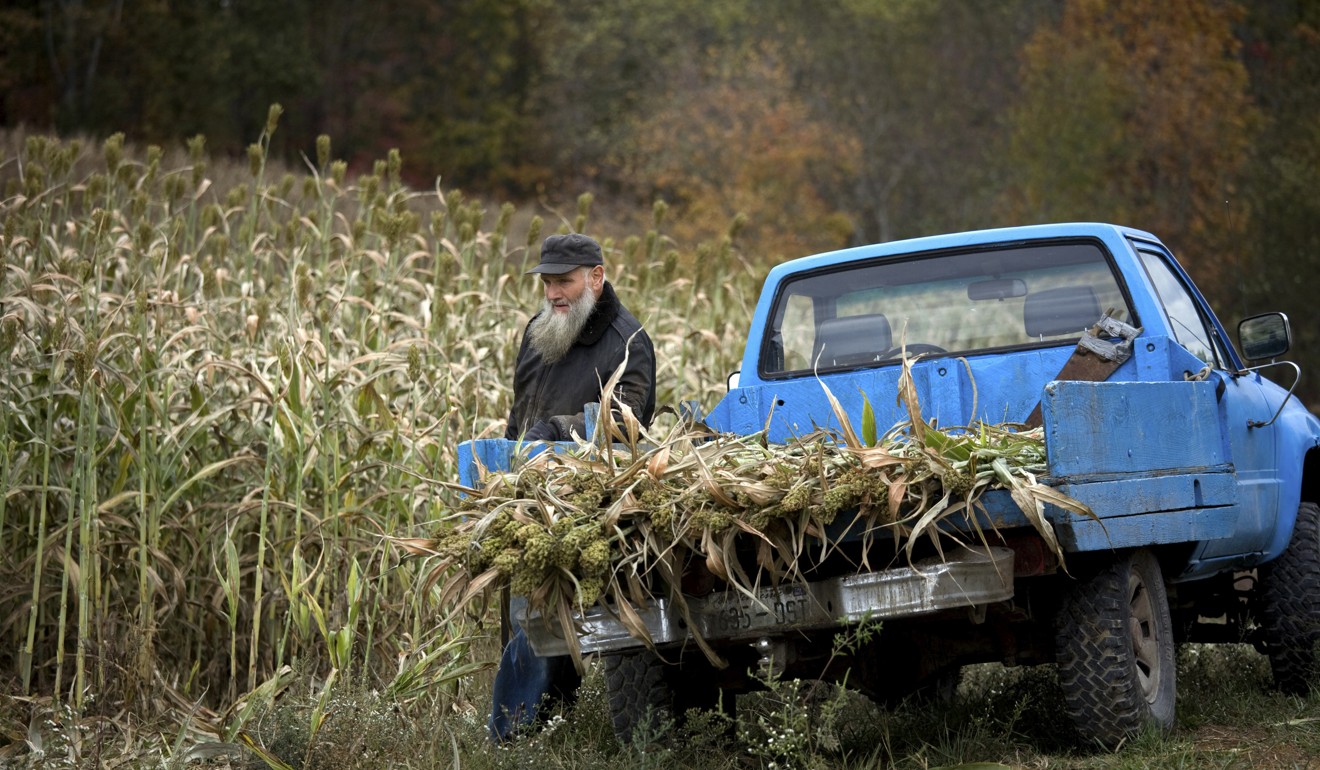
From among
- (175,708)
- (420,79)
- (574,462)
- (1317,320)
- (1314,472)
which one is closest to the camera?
(574,462)

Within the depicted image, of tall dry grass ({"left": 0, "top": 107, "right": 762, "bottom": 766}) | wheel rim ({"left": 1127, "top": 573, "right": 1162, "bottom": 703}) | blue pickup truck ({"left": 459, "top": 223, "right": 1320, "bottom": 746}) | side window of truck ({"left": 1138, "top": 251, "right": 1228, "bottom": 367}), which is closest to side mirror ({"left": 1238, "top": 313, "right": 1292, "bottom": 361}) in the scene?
blue pickup truck ({"left": 459, "top": 223, "right": 1320, "bottom": 746})

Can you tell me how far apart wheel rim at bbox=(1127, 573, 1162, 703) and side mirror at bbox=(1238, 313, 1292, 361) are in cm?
186

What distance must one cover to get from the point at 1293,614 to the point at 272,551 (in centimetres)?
422

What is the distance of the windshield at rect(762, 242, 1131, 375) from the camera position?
5781 millimetres

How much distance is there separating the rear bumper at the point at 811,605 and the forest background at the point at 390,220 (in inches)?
24.6

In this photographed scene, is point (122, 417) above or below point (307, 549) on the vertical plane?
above

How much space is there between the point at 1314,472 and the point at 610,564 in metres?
3.80

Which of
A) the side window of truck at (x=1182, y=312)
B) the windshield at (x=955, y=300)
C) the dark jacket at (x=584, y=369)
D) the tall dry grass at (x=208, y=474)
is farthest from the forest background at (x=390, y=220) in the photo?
the windshield at (x=955, y=300)

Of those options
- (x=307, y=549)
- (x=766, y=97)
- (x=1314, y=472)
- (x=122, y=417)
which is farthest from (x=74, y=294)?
(x=766, y=97)

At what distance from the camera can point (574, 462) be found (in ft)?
14.5

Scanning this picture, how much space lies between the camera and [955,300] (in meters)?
6.12

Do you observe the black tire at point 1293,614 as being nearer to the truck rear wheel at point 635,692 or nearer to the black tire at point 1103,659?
the black tire at point 1103,659

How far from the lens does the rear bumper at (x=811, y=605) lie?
4.12 metres

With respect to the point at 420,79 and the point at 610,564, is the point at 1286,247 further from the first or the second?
the point at 420,79
